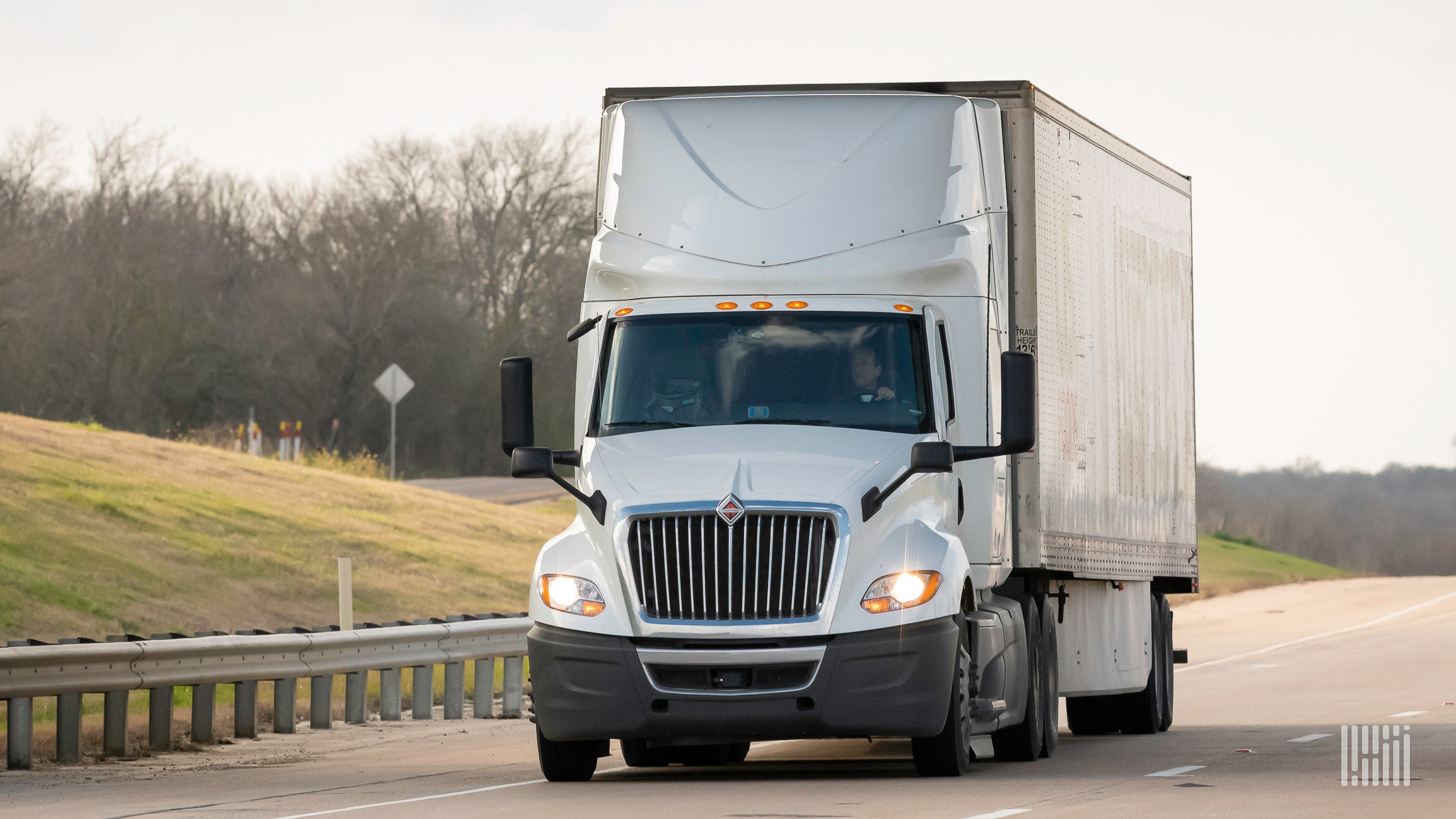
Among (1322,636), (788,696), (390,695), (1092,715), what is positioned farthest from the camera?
(1322,636)

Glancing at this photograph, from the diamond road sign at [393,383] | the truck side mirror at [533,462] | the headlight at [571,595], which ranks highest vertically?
the diamond road sign at [393,383]

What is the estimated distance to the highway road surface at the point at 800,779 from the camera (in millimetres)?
11117

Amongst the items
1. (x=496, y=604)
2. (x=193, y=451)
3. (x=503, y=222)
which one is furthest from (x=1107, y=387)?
(x=503, y=222)

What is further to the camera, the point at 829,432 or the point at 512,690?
the point at 512,690

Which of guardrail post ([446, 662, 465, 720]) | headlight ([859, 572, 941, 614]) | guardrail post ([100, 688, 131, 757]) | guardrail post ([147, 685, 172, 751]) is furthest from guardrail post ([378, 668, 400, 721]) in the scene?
headlight ([859, 572, 941, 614])

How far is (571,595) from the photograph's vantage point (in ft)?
40.2

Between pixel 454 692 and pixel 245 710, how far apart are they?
3106 millimetres

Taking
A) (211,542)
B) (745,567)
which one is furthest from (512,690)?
(211,542)

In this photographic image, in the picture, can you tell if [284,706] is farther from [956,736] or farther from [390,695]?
[956,736]

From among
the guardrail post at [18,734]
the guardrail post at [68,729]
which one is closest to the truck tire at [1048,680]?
the guardrail post at [68,729]

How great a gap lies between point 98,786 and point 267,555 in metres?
19.8

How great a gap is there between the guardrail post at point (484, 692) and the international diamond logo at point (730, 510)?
8.34 meters
